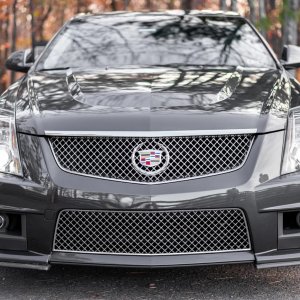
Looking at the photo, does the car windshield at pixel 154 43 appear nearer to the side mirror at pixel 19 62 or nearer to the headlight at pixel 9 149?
the side mirror at pixel 19 62

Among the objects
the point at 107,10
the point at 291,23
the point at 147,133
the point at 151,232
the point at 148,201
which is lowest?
the point at 107,10

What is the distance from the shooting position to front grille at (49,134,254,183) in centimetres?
344

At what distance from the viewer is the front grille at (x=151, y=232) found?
3430mm

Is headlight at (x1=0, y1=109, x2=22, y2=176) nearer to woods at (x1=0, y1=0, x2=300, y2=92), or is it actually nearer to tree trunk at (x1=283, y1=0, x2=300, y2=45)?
woods at (x1=0, y1=0, x2=300, y2=92)

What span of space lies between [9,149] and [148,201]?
31.2 inches

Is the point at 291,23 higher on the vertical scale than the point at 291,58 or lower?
lower

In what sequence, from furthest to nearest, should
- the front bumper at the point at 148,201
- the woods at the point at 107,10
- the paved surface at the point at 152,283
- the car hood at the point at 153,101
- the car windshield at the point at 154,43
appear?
the woods at the point at 107,10
the car windshield at the point at 154,43
the paved surface at the point at 152,283
the car hood at the point at 153,101
the front bumper at the point at 148,201

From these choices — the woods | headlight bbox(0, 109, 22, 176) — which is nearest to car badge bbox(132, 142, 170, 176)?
headlight bbox(0, 109, 22, 176)

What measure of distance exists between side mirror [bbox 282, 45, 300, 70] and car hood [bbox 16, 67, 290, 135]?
0.84 meters

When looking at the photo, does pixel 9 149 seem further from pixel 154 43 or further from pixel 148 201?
pixel 154 43

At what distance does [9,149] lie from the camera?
3594 millimetres

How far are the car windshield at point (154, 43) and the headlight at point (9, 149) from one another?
1222mm

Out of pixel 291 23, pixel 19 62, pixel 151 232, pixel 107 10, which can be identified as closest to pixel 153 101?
pixel 151 232

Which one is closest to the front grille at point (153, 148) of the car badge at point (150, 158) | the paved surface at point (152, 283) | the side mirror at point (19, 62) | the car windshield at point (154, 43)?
the car badge at point (150, 158)
